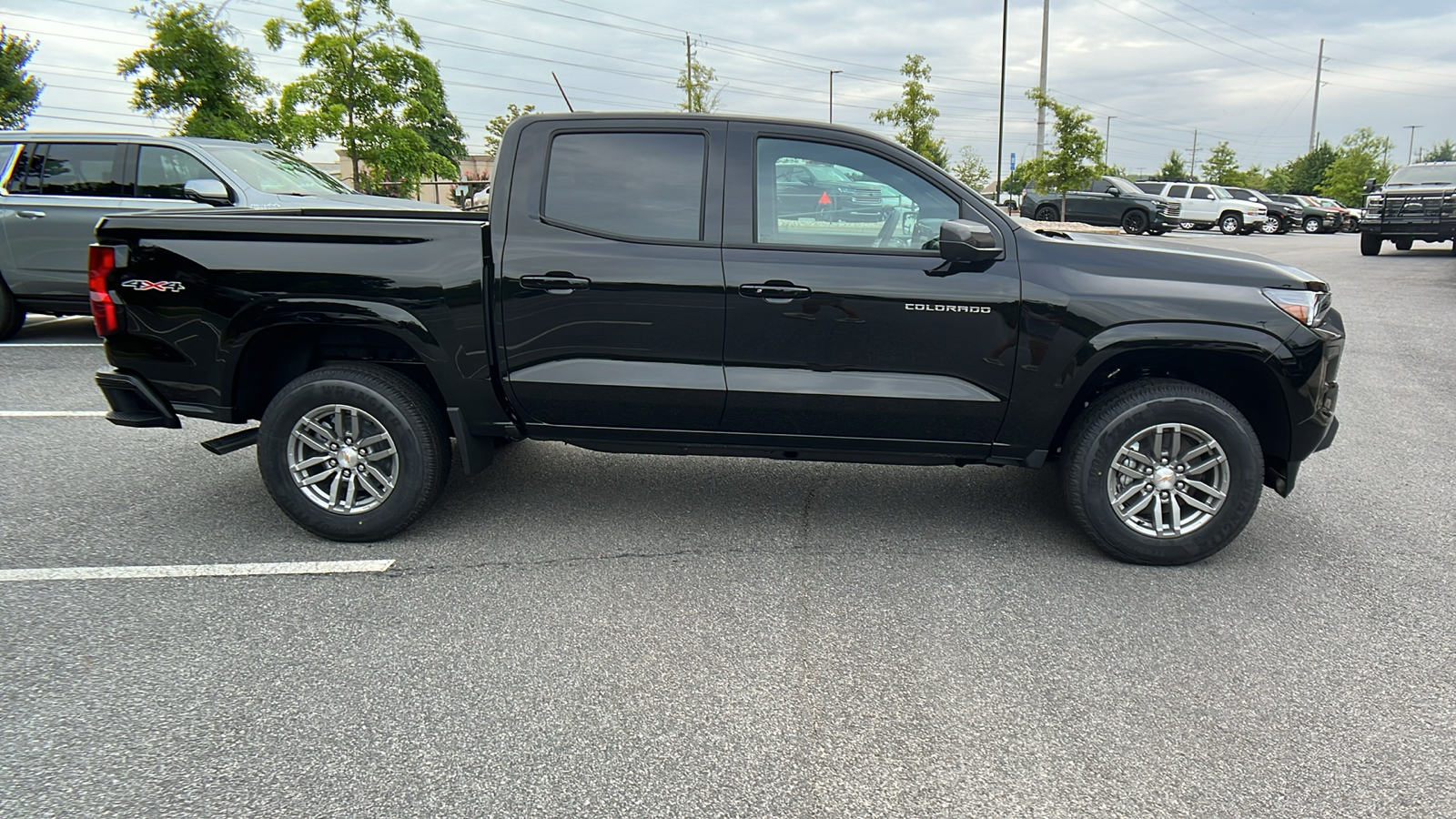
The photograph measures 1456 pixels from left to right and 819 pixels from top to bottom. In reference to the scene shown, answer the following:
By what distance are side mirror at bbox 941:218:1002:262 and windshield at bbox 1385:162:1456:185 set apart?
826 inches

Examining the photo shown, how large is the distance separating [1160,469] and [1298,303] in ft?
2.88

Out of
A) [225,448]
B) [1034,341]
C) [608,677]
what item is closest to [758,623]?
[608,677]

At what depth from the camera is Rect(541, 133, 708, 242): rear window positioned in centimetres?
410

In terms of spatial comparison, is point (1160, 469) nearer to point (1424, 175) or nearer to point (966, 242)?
point (966, 242)

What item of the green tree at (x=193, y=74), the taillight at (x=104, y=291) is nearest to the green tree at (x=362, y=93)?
the green tree at (x=193, y=74)

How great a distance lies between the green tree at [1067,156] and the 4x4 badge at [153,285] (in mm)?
33188

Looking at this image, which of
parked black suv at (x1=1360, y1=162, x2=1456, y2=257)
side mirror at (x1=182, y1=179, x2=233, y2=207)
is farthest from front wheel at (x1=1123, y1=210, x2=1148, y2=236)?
side mirror at (x1=182, y1=179, x2=233, y2=207)

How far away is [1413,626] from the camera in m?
3.55

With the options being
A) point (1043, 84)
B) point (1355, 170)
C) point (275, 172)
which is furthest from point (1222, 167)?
point (275, 172)

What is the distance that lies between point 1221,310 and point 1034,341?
29.9 inches

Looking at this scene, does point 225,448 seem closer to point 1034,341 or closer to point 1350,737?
point 1034,341

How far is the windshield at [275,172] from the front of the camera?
350 inches

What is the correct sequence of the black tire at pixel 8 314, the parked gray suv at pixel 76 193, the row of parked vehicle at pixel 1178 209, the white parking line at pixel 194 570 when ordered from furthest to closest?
the row of parked vehicle at pixel 1178 209 < the black tire at pixel 8 314 < the parked gray suv at pixel 76 193 < the white parking line at pixel 194 570

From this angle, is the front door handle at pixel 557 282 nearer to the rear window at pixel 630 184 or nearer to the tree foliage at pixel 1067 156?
the rear window at pixel 630 184
